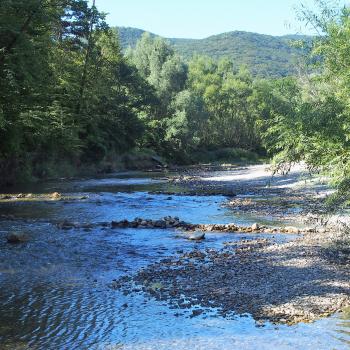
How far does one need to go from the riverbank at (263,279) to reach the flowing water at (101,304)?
428 mm

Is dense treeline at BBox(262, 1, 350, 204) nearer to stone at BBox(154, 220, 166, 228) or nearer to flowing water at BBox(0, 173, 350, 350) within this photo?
flowing water at BBox(0, 173, 350, 350)

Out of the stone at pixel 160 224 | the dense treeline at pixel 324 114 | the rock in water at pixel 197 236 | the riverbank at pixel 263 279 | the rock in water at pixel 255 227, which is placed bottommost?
the stone at pixel 160 224

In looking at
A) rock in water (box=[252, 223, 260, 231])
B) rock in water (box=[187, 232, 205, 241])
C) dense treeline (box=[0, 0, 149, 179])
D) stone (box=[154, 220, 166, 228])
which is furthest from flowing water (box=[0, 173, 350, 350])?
dense treeline (box=[0, 0, 149, 179])

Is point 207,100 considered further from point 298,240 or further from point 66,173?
point 298,240

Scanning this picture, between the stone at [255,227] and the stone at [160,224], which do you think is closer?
A: the stone at [255,227]

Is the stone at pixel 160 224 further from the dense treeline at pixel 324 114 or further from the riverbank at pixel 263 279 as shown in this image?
the dense treeline at pixel 324 114

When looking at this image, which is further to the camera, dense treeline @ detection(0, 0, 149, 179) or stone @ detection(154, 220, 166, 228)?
dense treeline @ detection(0, 0, 149, 179)

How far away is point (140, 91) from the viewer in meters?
62.8

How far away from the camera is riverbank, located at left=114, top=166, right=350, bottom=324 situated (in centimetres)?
859

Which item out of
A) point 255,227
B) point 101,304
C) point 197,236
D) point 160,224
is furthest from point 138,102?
point 101,304

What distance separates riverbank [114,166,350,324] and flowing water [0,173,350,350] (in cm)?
43

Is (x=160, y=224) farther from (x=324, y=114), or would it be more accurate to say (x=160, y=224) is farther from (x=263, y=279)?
(x=324, y=114)

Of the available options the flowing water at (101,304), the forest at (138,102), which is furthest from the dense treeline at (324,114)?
the flowing water at (101,304)

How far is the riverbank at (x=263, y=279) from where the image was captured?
8586 mm
